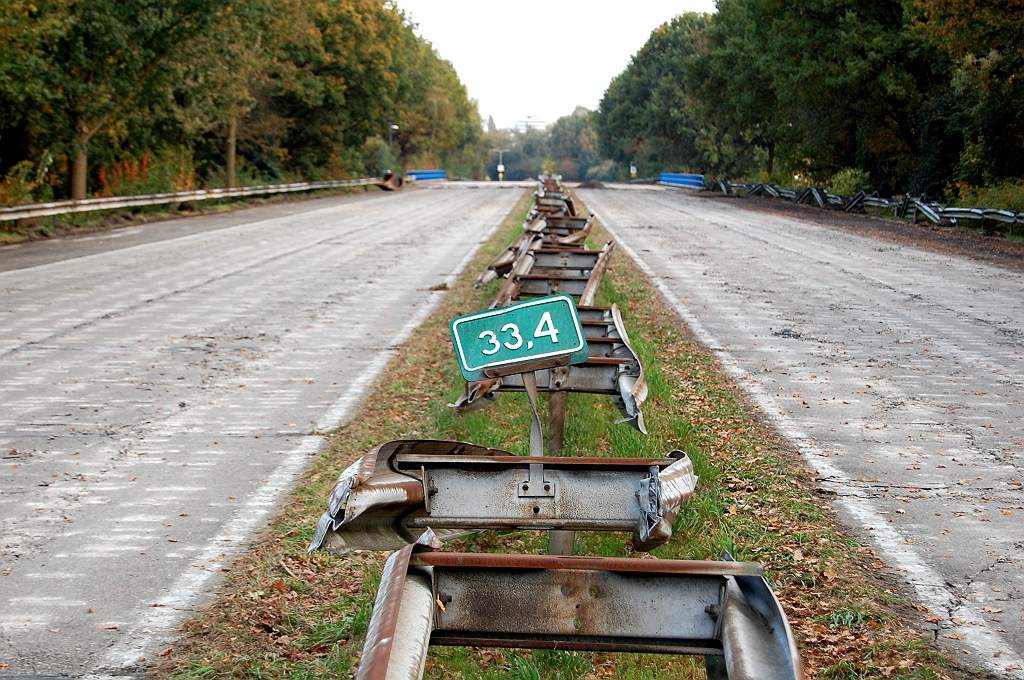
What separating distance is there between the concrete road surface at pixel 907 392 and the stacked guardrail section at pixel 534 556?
1.57 m

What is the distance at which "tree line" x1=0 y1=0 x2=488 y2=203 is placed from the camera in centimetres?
2648

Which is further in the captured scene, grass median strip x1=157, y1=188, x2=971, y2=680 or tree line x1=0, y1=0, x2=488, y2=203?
tree line x1=0, y1=0, x2=488, y2=203

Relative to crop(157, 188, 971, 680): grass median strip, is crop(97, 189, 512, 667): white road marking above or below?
below

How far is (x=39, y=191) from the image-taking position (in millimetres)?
29203

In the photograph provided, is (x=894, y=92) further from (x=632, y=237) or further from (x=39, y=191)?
(x=39, y=191)

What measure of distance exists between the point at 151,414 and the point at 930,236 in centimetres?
2389

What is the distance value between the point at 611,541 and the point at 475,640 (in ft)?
7.29

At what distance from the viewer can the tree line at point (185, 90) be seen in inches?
1043

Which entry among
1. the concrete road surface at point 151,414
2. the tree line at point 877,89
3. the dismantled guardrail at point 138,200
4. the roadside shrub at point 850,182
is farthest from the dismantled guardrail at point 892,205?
the dismantled guardrail at point 138,200

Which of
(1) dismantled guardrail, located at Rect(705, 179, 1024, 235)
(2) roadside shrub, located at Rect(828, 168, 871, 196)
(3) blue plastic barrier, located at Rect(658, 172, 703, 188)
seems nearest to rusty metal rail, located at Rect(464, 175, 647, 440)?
(1) dismantled guardrail, located at Rect(705, 179, 1024, 235)

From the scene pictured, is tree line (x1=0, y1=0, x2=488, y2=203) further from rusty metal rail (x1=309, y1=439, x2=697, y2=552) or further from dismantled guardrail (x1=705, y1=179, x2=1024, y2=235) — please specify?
dismantled guardrail (x1=705, y1=179, x2=1024, y2=235)

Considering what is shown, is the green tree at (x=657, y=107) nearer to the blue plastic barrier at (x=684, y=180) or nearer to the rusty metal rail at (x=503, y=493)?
the blue plastic barrier at (x=684, y=180)

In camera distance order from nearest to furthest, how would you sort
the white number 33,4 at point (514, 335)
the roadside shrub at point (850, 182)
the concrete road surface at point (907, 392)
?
1. the white number 33,4 at point (514, 335)
2. the concrete road surface at point (907, 392)
3. the roadside shrub at point (850, 182)

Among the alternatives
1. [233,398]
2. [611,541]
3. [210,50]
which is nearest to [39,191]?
[210,50]
